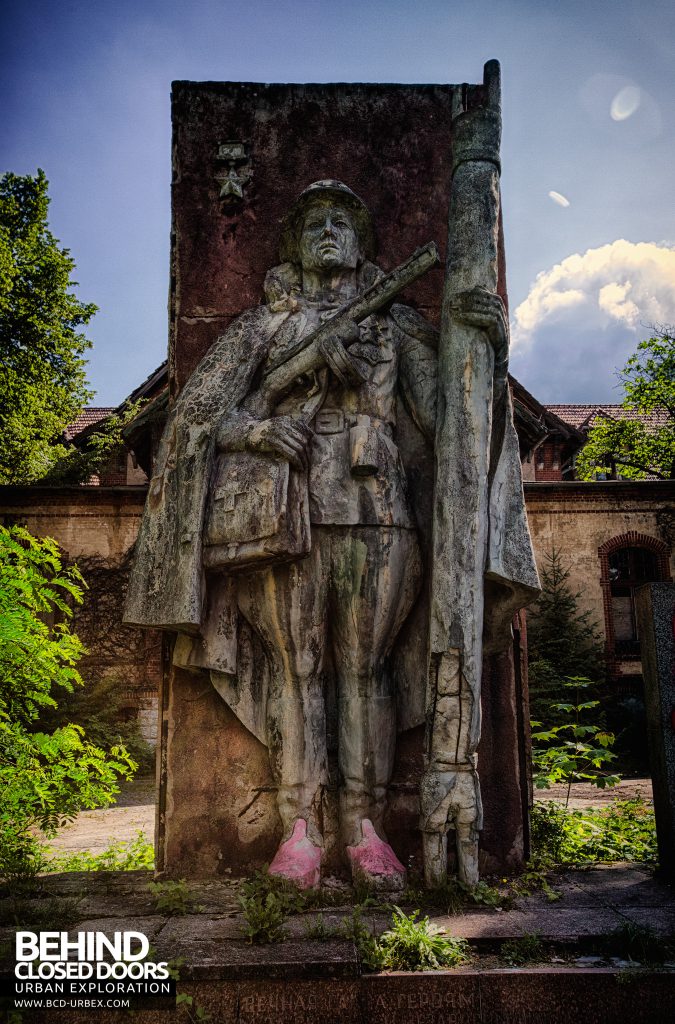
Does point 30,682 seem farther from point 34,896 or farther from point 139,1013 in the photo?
point 139,1013

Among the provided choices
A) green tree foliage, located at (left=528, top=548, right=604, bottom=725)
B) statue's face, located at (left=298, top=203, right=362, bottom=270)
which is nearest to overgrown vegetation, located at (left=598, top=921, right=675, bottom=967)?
statue's face, located at (left=298, top=203, right=362, bottom=270)

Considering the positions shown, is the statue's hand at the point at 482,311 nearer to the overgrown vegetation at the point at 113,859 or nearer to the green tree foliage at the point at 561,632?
the overgrown vegetation at the point at 113,859

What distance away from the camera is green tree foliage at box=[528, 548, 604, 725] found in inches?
603

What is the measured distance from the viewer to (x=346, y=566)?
12.1 ft

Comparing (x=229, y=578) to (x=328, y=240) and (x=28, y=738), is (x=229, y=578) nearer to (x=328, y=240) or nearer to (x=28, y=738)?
(x=28, y=738)

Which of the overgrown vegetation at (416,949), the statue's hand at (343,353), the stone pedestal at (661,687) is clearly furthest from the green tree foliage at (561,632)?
the overgrown vegetation at (416,949)

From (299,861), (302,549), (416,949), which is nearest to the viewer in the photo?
(416,949)

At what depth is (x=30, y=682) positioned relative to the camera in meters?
4.45

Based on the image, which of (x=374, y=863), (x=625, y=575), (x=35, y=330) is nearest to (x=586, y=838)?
(x=374, y=863)

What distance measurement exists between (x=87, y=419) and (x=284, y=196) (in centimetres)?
2066

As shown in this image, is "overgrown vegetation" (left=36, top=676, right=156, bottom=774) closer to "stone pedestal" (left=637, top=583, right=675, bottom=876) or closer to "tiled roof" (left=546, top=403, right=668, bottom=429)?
"stone pedestal" (left=637, top=583, right=675, bottom=876)

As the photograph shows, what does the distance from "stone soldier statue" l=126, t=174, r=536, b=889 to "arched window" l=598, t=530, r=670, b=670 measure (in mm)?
13165

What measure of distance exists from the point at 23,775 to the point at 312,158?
3.39 metres

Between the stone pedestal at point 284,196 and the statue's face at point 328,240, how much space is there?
326 millimetres
